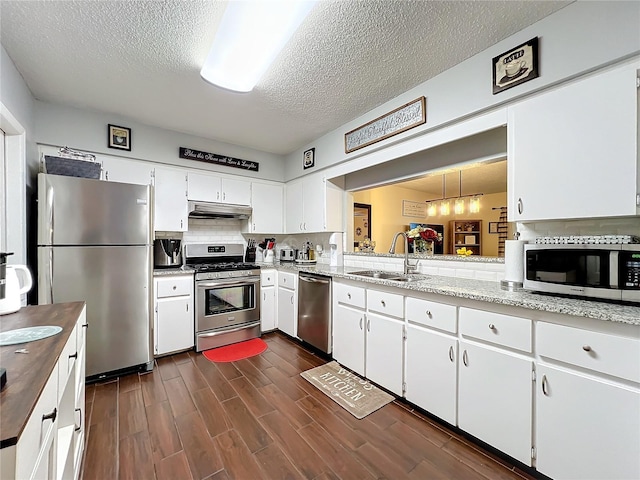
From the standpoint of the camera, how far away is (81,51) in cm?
194

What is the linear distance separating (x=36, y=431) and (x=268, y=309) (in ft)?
9.50

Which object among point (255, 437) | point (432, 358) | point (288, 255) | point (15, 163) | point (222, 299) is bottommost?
point (255, 437)

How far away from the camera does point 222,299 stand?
126 inches

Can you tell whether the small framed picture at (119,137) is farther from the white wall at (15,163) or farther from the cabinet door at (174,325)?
the cabinet door at (174,325)

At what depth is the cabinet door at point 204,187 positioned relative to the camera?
11.2 feet

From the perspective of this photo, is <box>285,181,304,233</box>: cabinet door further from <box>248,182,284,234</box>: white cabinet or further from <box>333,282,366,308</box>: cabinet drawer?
<box>333,282,366,308</box>: cabinet drawer

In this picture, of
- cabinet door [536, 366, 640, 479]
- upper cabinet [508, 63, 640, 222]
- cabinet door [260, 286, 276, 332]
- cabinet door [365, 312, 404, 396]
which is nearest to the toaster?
cabinet door [260, 286, 276, 332]

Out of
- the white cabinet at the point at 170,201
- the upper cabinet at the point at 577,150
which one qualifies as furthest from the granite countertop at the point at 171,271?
the upper cabinet at the point at 577,150

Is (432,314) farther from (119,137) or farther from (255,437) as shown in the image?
(119,137)

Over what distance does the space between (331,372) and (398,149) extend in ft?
7.09

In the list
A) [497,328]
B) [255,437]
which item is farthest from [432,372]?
[255,437]

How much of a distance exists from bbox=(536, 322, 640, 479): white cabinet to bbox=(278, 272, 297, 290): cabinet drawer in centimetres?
241

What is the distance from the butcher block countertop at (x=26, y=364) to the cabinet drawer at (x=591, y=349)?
1.93 metres

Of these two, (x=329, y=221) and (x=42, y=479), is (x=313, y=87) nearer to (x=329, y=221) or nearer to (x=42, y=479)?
(x=329, y=221)
